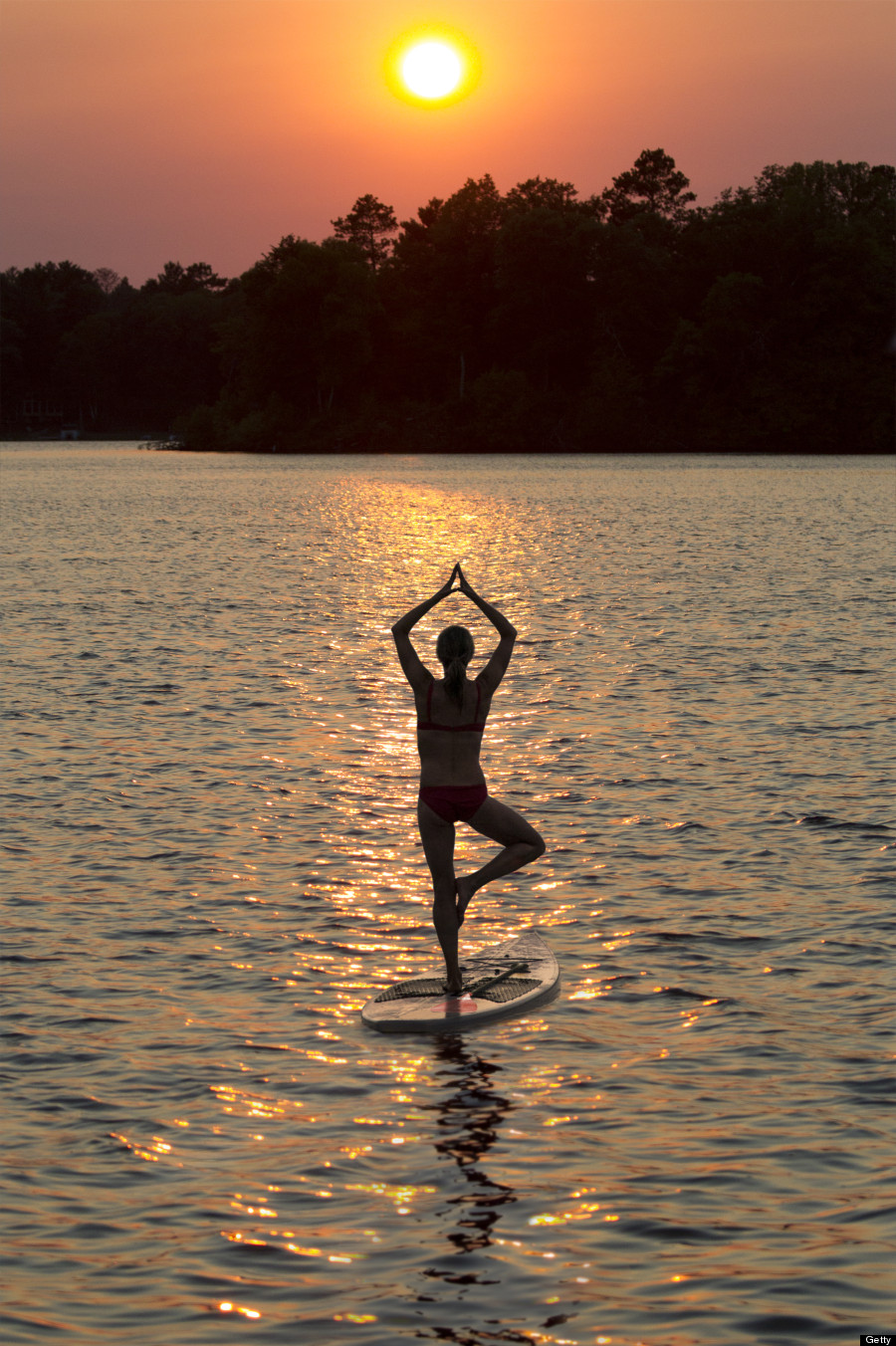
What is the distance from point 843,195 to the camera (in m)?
164

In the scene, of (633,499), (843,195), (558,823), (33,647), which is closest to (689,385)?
(843,195)

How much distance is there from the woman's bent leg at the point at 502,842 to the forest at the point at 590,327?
146309 mm

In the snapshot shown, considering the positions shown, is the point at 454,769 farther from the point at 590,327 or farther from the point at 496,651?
the point at 590,327

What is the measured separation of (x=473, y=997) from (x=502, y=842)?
112 centimetres

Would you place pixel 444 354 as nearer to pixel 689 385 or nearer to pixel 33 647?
pixel 689 385

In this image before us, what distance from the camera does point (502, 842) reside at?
11.0 metres

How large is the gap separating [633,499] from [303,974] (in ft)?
261

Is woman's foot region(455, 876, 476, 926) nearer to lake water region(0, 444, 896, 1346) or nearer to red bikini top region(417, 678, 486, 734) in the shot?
lake water region(0, 444, 896, 1346)

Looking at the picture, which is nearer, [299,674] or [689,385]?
[299,674]

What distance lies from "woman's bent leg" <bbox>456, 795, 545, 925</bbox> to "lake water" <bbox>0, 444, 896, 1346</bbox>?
1.01 metres

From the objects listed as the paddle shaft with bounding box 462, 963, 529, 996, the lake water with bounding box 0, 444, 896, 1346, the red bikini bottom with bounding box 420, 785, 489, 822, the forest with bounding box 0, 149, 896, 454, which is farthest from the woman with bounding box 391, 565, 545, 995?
the forest with bounding box 0, 149, 896, 454

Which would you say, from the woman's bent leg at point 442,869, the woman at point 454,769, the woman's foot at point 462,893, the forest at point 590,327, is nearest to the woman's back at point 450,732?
the woman at point 454,769

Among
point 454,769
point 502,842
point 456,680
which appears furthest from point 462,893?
point 456,680

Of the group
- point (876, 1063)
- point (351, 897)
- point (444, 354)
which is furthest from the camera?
point (444, 354)
